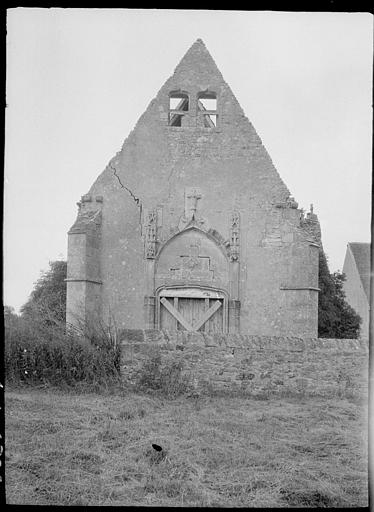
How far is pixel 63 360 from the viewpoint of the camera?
1059cm

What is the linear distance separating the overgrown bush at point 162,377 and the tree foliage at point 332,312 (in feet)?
43.8

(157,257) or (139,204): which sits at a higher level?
(139,204)

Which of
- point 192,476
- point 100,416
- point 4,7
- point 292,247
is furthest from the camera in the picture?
point 292,247

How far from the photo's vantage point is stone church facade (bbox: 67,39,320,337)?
651 inches

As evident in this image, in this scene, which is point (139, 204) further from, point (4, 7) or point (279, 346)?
point (4, 7)

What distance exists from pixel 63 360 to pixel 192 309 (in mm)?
6598

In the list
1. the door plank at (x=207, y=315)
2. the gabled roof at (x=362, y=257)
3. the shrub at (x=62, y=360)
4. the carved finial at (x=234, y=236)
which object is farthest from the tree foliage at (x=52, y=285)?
the gabled roof at (x=362, y=257)

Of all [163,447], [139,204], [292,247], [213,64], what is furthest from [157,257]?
[163,447]

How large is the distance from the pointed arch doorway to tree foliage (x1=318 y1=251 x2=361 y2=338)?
24.6ft

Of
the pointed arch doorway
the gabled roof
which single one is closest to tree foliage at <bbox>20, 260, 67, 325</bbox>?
the pointed arch doorway

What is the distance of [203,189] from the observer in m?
17.0

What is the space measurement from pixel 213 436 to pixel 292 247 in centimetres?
971

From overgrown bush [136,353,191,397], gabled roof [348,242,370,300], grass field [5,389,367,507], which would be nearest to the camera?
grass field [5,389,367,507]

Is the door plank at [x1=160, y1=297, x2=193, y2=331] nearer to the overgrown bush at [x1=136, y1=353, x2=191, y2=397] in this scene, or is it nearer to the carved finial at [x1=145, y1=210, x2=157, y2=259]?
the carved finial at [x1=145, y1=210, x2=157, y2=259]
